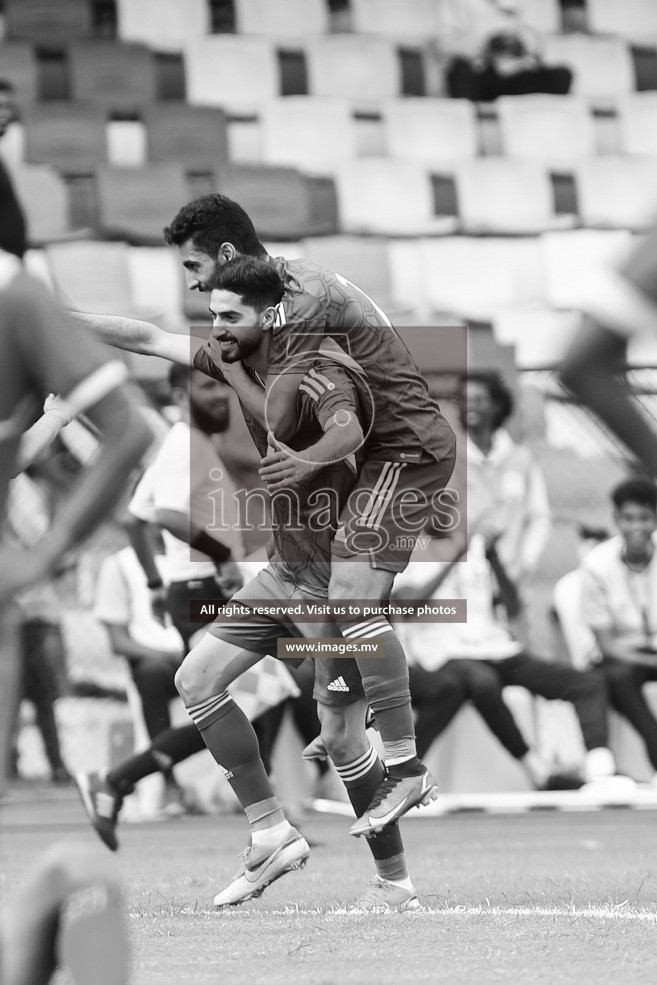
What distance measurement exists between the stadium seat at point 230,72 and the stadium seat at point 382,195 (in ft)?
5.24

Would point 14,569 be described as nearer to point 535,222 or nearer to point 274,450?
point 274,450

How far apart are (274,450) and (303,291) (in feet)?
1.66

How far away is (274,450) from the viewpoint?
5234 mm

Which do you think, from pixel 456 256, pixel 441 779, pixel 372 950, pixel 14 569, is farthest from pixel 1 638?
pixel 456 256

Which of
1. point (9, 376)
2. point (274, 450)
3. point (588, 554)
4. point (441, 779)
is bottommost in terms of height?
point (441, 779)

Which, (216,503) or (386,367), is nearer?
(386,367)

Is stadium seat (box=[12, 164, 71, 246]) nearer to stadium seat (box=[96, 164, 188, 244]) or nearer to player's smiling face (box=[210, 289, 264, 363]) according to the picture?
stadium seat (box=[96, 164, 188, 244])

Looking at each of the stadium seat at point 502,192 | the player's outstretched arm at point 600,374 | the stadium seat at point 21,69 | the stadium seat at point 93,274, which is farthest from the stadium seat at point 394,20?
the player's outstretched arm at point 600,374

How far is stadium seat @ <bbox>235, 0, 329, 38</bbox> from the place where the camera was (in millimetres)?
15812

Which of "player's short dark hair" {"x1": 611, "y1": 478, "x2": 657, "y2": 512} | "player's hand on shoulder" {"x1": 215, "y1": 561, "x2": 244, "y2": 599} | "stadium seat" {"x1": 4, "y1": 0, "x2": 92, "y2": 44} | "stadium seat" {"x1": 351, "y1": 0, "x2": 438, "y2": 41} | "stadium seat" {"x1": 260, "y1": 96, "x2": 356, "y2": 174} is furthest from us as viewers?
"stadium seat" {"x1": 351, "y1": 0, "x2": 438, "y2": 41}

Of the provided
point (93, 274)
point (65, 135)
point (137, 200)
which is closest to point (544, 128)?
point (137, 200)

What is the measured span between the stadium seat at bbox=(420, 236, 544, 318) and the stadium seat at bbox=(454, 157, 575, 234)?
2.15 feet

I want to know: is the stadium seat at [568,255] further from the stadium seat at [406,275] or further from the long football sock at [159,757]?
the long football sock at [159,757]

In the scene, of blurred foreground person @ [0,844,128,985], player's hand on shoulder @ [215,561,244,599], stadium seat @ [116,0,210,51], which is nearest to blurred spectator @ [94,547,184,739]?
player's hand on shoulder @ [215,561,244,599]
